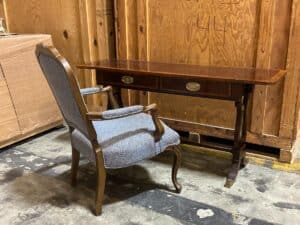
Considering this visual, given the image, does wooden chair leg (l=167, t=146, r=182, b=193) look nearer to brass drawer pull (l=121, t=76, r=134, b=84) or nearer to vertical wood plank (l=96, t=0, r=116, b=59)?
brass drawer pull (l=121, t=76, r=134, b=84)

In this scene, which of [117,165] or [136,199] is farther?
[136,199]

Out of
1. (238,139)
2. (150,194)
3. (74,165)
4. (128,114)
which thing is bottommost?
(150,194)

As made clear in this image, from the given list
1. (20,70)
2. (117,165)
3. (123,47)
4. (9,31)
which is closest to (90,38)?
(123,47)

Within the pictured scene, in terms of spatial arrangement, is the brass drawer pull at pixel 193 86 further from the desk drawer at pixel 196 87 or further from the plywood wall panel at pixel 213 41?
the plywood wall panel at pixel 213 41

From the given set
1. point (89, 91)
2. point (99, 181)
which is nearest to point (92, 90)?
point (89, 91)

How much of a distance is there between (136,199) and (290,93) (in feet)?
4.34

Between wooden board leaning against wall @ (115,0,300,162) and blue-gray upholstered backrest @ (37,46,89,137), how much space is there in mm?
1089

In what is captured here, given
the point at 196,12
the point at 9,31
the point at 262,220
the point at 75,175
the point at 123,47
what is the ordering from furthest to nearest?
the point at 9,31, the point at 123,47, the point at 196,12, the point at 75,175, the point at 262,220

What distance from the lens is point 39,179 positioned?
98.3 inches

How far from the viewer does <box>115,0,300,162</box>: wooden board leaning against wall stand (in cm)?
240

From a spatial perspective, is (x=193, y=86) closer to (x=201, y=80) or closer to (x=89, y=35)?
(x=201, y=80)

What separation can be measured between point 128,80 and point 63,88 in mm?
708

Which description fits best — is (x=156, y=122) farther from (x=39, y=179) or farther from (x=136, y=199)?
(x=39, y=179)

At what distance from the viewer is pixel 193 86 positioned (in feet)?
7.44
